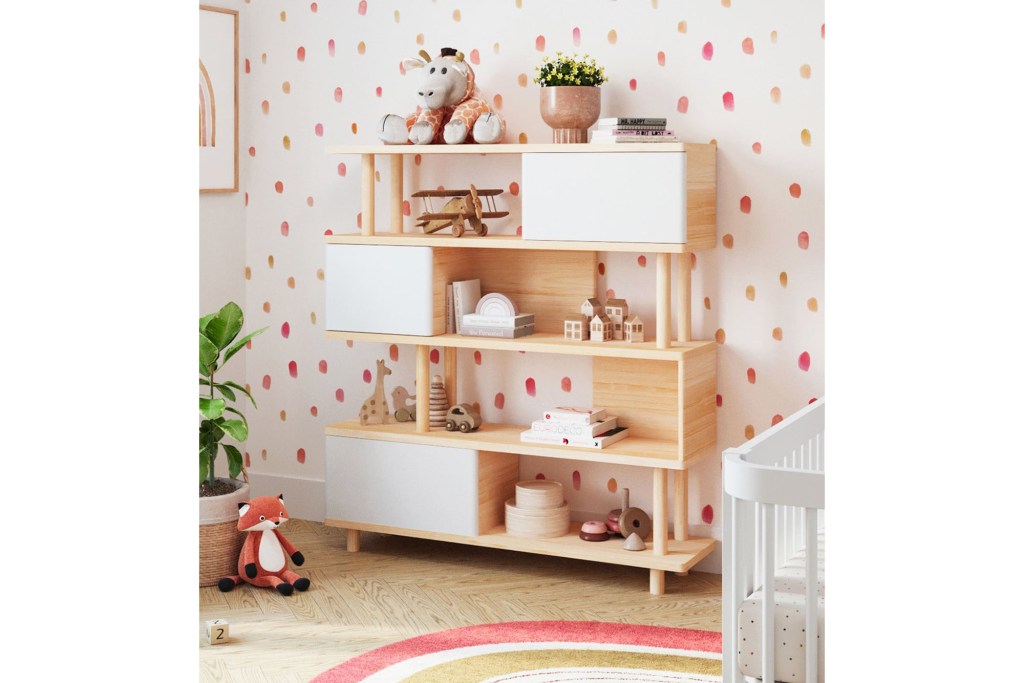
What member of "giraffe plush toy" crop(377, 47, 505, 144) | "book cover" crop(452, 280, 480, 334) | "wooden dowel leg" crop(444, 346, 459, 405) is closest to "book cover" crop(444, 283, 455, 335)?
"book cover" crop(452, 280, 480, 334)

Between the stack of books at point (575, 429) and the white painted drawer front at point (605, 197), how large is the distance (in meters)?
0.57

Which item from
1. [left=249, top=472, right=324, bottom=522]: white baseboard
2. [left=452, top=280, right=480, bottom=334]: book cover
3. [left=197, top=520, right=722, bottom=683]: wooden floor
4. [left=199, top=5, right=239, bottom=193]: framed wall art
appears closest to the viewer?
[left=197, top=520, right=722, bottom=683]: wooden floor

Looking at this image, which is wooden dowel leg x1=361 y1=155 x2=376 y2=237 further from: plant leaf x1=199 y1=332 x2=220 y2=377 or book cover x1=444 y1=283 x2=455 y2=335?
plant leaf x1=199 y1=332 x2=220 y2=377

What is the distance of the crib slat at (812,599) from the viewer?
204 cm

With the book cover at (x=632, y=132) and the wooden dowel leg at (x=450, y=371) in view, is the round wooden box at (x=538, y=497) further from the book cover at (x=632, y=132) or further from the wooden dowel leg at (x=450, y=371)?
the book cover at (x=632, y=132)

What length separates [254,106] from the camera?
4445 mm

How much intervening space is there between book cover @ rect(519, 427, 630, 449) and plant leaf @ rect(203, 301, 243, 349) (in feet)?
3.30

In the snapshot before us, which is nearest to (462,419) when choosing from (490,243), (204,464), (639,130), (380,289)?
(380,289)

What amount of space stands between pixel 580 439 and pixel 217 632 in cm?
124

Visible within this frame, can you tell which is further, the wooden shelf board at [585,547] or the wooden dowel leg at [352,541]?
the wooden dowel leg at [352,541]

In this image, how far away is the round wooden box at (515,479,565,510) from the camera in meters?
3.80

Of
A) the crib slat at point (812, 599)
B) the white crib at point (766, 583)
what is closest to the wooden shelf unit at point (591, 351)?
the white crib at point (766, 583)
